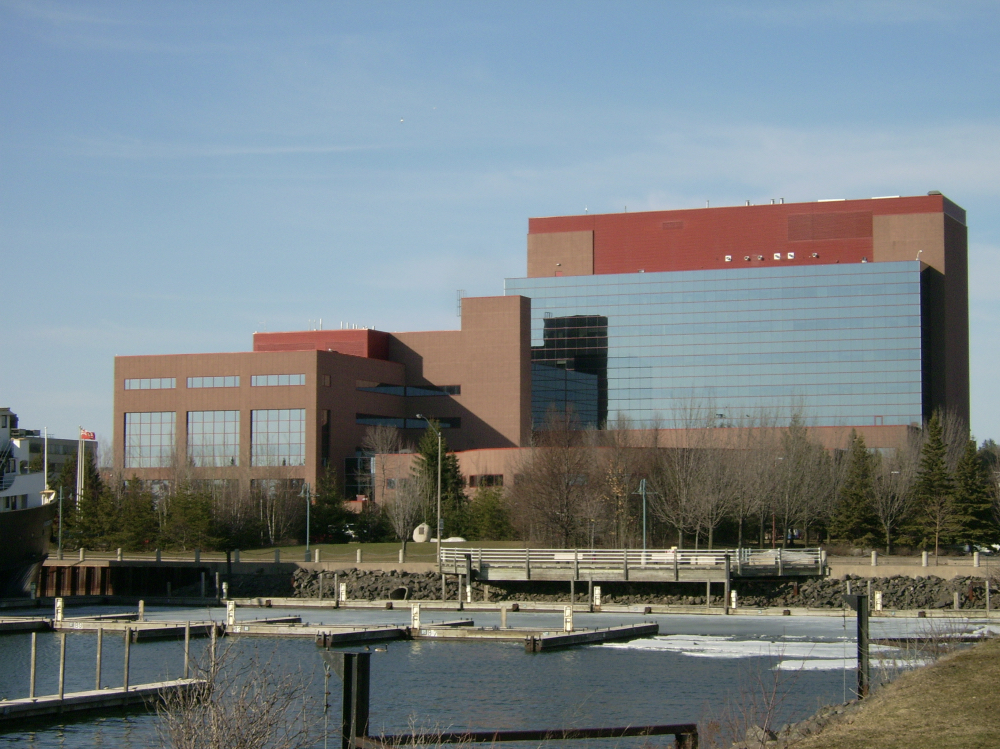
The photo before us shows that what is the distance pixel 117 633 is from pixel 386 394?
7123cm

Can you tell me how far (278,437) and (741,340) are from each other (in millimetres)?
52855

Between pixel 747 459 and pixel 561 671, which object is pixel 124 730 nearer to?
pixel 561 671

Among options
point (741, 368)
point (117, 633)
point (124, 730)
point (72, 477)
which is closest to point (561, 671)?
point (124, 730)

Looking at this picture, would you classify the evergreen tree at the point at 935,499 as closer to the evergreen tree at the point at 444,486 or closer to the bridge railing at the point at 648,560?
the bridge railing at the point at 648,560

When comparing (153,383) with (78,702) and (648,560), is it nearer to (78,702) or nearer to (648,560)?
(648,560)

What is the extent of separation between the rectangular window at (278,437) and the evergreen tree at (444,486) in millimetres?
13174

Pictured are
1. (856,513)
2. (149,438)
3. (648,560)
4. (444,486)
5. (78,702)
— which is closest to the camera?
(78,702)

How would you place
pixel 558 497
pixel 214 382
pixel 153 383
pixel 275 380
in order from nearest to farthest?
pixel 558 497, pixel 275 380, pixel 214 382, pixel 153 383

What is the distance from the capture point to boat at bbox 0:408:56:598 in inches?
2453

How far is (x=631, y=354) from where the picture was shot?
453ft

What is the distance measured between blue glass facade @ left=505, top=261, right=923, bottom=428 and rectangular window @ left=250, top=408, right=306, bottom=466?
113 feet

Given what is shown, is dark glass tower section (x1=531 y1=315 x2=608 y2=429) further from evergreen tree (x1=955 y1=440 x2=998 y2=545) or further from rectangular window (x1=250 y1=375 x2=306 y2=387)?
evergreen tree (x1=955 y1=440 x2=998 y2=545)

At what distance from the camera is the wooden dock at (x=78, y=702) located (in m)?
27.7

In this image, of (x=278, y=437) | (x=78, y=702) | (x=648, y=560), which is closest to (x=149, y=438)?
(x=278, y=437)
